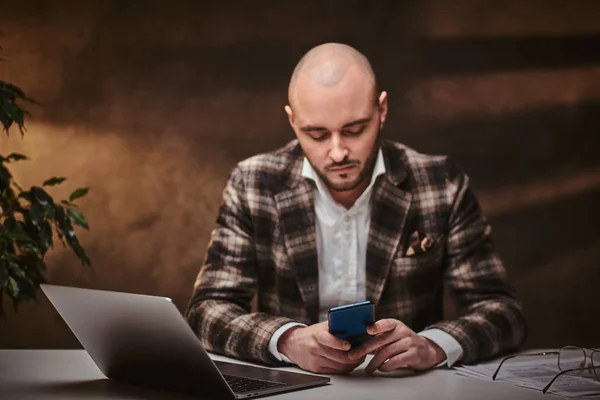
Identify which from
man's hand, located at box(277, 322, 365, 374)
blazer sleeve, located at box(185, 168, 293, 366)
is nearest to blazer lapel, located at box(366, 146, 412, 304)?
blazer sleeve, located at box(185, 168, 293, 366)

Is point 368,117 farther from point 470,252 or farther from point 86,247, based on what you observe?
point 86,247

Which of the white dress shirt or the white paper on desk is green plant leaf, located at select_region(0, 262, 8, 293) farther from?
the white paper on desk

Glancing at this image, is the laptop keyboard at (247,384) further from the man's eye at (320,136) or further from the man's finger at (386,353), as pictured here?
the man's eye at (320,136)

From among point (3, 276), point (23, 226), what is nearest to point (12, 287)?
point (3, 276)

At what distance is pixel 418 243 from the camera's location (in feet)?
8.51

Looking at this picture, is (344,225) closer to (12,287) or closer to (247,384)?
(12,287)

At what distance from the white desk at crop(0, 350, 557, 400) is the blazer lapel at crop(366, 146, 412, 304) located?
754mm

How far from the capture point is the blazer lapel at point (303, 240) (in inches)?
102

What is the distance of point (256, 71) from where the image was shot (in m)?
3.49

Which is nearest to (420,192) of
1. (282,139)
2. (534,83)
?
(282,139)

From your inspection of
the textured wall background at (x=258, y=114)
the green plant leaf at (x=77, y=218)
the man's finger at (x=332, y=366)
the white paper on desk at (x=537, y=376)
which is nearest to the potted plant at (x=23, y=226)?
the green plant leaf at (x=77, y=218)

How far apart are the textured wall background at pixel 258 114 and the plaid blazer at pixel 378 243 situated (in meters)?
0.82

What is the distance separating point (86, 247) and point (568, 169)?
1957 mm

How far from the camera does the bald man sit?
2447 millimetres
